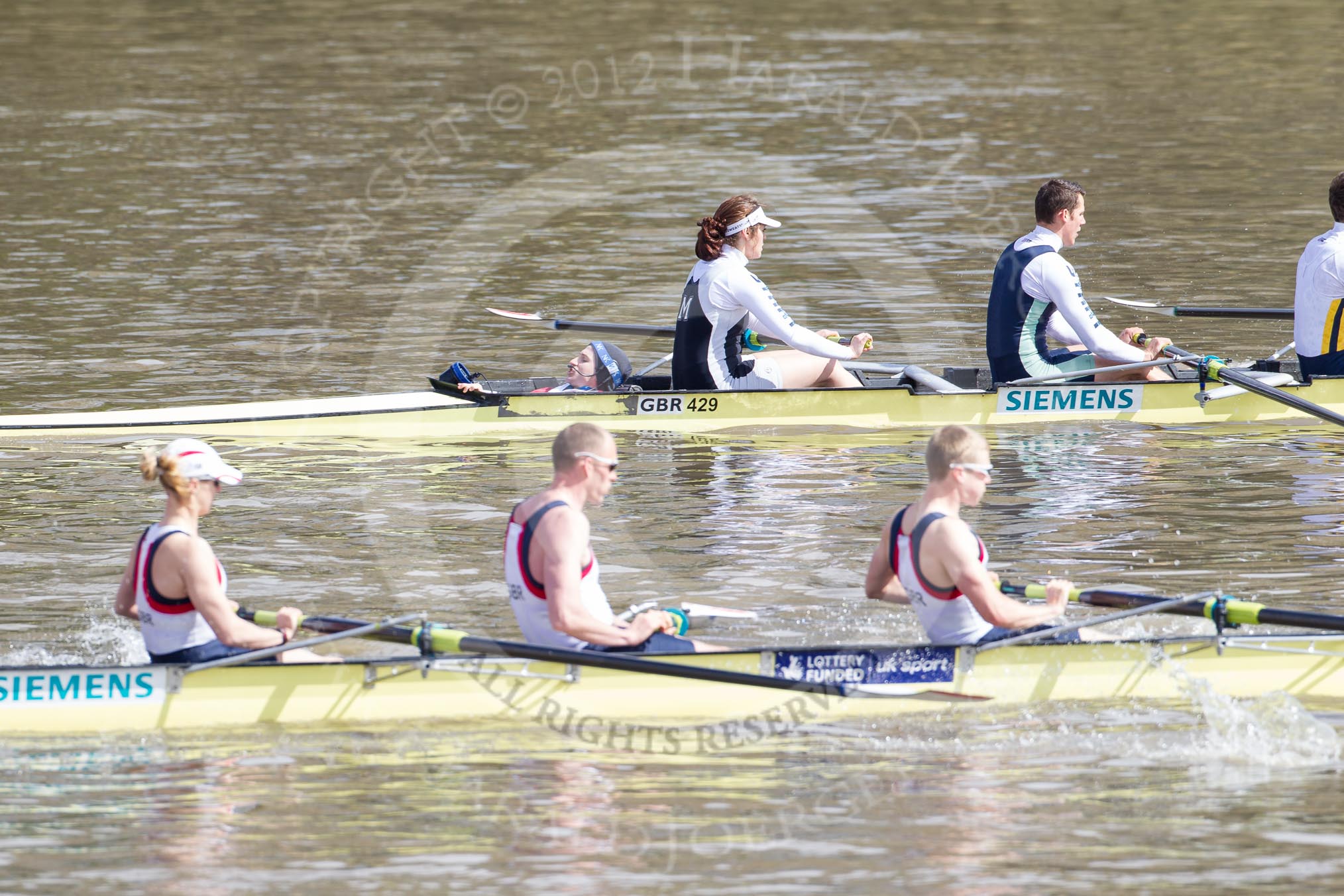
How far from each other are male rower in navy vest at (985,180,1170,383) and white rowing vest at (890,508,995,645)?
5.33 metres

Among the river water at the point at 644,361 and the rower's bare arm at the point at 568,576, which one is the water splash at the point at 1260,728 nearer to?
the river water at the point at 644,361

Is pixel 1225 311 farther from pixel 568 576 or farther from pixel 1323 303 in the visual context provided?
pixel 568 576

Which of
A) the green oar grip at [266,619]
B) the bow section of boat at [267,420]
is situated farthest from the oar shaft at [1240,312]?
the green oar grip at [266,619]

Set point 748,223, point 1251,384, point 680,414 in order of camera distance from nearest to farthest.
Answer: point 1251,384
point 748,223
point 680,414

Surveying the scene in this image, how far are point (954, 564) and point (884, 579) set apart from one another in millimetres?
679

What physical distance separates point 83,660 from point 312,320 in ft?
35.9

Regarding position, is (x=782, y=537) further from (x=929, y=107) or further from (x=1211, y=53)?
(x=1211, y=53)

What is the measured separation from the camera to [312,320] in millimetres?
21156

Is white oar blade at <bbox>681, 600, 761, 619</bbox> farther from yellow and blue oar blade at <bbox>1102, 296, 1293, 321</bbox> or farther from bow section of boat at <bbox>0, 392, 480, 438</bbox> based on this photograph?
yellow and blue oar blade at <bbox>1102, 296, 1293, 321</bbox>

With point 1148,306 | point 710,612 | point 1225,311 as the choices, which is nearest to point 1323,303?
point 1225,311

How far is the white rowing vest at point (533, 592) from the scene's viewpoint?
30.1 feet

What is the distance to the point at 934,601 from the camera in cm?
948

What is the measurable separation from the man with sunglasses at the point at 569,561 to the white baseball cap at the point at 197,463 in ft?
4.21

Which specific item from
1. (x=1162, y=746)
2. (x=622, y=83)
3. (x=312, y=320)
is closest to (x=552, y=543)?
(x=1162, y=746)
